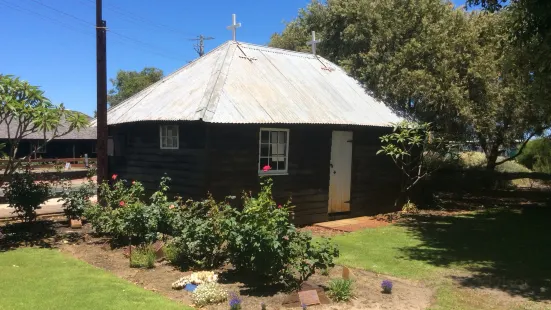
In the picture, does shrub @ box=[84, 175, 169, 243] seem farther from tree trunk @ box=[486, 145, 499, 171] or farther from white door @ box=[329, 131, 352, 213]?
tree trunk @ box=[486, 145, 499, 171]

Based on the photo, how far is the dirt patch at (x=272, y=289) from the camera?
5648 mm

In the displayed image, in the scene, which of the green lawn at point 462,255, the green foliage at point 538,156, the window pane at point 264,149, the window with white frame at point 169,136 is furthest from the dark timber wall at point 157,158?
the green foliage at point 538,156

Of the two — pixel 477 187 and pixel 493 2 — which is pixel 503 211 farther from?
pixel 493 2

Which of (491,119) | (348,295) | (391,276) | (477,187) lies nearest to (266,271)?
(348,295)

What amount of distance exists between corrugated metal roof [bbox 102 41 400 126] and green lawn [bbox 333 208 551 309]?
310 cm

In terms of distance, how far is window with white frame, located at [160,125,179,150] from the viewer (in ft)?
34.4

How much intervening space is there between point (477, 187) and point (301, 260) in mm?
14972

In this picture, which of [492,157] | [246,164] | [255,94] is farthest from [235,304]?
[492,157]

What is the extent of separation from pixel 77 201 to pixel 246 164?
4.04 m

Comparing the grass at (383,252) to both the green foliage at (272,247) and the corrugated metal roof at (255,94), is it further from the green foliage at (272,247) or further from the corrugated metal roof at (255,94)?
the corrugated metal roof at (255,94)

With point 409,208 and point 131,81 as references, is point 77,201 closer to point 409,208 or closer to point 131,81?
point 409,208

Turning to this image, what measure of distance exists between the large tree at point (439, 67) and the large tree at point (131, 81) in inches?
1627

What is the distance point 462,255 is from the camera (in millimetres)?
8656

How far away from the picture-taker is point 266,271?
19.9ft
